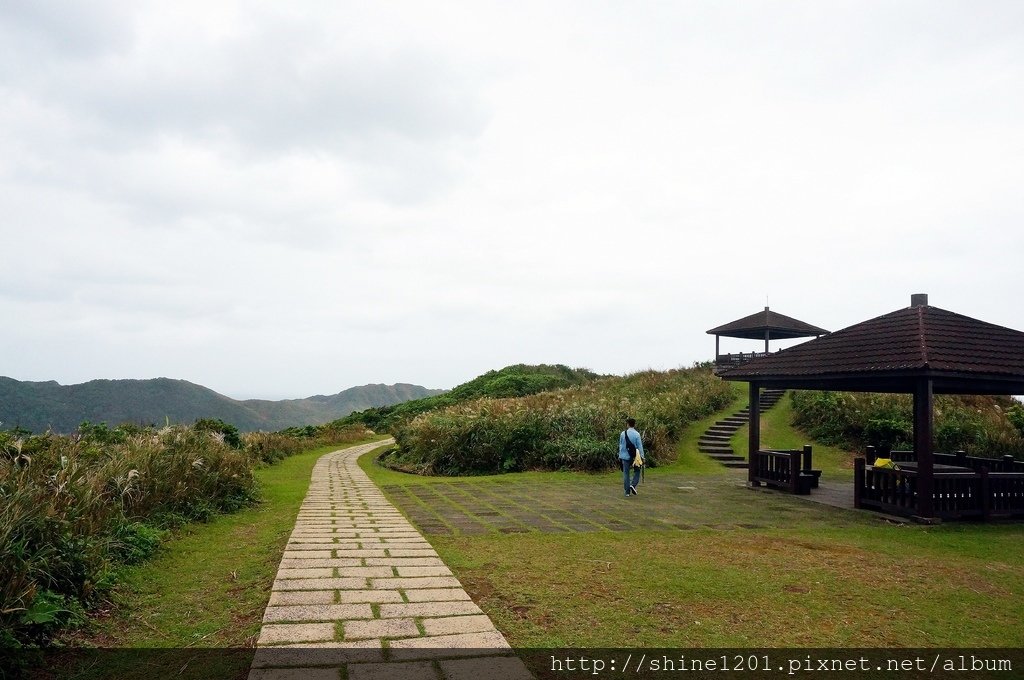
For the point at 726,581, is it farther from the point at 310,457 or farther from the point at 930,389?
the point at 310,457

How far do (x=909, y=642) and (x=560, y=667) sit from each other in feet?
7.89

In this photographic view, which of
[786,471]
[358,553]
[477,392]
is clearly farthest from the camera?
[477,392]

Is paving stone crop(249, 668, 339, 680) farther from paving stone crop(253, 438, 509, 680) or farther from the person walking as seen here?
the person walking

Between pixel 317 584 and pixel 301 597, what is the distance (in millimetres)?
342

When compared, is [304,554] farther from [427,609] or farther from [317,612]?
[427,609]

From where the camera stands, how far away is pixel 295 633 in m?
3.97

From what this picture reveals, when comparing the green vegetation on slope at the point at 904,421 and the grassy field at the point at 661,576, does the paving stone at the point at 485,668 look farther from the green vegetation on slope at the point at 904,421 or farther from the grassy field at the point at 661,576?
the green vegetation on slope at the point at 904,421

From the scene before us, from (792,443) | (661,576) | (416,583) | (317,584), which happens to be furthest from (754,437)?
(317,584)

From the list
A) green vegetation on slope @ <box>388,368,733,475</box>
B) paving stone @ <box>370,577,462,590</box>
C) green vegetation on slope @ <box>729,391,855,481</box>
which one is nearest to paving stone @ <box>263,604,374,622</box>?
paving stone @ <box>370,577,462,590</box>

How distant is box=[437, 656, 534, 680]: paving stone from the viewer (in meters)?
3.40

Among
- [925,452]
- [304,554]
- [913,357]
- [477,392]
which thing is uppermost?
[477,392]

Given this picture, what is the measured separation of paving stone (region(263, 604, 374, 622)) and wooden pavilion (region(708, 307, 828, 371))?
25674mm

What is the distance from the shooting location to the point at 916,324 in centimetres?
1076

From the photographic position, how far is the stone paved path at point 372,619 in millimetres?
3492
